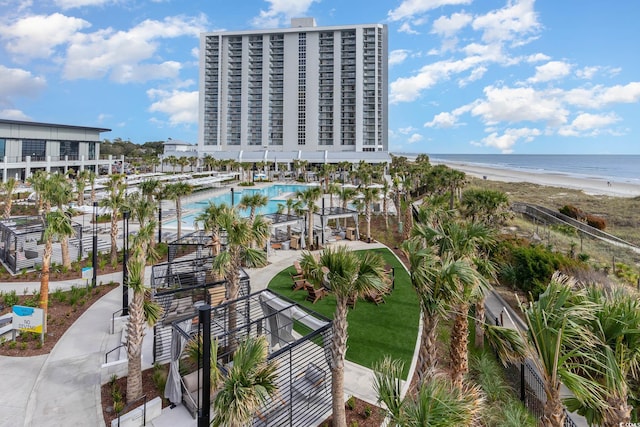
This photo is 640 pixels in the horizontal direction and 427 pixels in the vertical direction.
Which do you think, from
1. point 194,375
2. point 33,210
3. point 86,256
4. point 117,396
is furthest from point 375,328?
point 33,210

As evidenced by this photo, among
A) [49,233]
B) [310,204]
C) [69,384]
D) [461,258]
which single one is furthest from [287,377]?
[310,204]

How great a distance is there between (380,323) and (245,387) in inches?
316

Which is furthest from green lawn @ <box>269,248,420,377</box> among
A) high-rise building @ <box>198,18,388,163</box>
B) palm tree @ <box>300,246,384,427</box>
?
high-rise building @ <box>198,18,388,163</box>

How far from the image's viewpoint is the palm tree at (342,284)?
22.7 ft

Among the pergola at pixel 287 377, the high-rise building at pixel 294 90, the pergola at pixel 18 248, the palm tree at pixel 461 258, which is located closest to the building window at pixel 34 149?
the high-rise building at pixel 294 90

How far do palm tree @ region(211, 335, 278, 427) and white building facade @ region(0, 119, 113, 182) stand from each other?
63.1m

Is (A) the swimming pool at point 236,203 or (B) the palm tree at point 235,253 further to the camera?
(A) the swimming pool at point 236,203

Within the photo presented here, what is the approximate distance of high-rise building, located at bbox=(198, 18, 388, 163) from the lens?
296ft

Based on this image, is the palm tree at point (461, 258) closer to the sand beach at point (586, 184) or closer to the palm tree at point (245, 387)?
the palm tree at point (245, 387)

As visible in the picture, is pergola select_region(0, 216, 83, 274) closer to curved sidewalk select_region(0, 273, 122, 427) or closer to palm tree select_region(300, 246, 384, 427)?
curved sidewalk select_region(0, 273, 122, 427)

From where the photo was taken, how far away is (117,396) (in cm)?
830

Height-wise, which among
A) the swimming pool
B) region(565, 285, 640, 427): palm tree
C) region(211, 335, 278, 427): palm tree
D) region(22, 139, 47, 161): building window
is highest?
region(22, 139, 47, 161): building window

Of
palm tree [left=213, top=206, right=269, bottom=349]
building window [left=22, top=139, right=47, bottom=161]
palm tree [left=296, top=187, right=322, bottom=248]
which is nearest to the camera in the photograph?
palm tree [left=213, top=206, right=269, bottom=349]

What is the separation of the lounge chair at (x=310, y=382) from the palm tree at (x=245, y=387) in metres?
2.17
